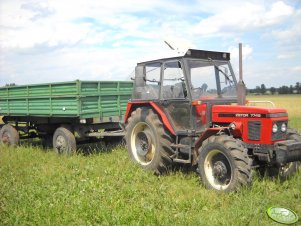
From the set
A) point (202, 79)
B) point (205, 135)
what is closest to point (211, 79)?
point (202, 79)

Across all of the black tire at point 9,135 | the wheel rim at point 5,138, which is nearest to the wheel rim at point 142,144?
the black tire at point 9,135

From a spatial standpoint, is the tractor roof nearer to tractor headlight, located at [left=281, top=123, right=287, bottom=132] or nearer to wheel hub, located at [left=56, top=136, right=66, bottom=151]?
tractor headlight, located at [left=281, top=123, right=287, bottom=132]

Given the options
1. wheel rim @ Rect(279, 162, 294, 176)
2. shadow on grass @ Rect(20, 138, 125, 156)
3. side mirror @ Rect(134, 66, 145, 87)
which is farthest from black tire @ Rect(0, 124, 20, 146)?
wheel rim @ Rect(279, 162, 294, 176)

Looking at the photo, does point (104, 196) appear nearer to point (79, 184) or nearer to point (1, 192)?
point (79, 184)

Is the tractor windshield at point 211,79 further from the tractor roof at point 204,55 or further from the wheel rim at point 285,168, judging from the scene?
the wheel rim at point 285,168

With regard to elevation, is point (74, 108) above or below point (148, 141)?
above

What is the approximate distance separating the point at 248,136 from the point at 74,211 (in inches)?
112

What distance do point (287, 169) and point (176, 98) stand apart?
2198 mm

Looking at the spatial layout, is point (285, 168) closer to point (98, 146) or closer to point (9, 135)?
point (98, 146)

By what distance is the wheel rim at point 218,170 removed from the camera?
5719 millimetres

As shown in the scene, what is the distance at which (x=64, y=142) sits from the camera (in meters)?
9.12

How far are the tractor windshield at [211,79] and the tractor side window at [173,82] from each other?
17 centimetres

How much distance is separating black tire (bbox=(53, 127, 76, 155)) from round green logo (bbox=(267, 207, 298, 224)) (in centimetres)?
539

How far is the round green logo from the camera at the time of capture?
4.49m
